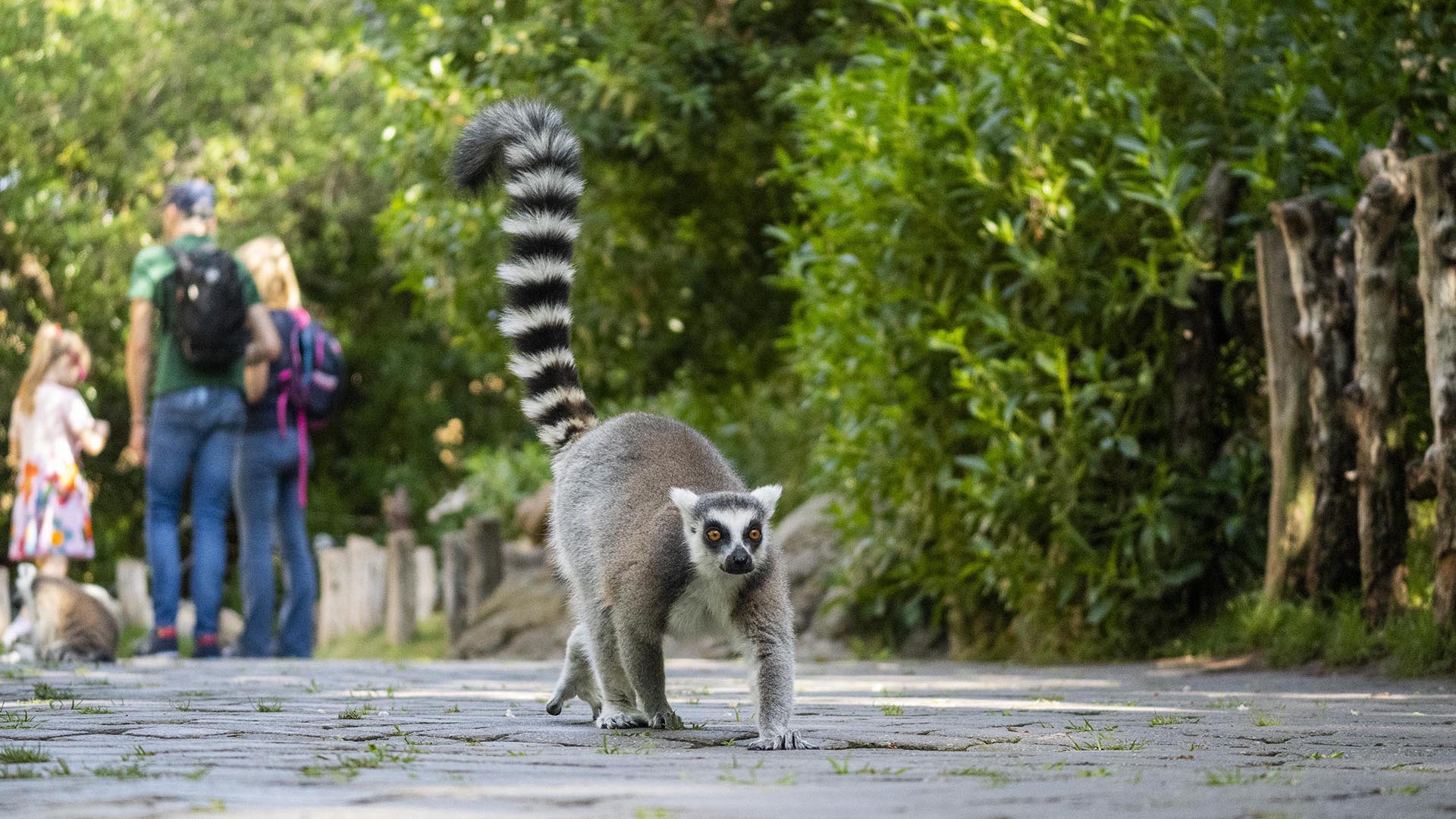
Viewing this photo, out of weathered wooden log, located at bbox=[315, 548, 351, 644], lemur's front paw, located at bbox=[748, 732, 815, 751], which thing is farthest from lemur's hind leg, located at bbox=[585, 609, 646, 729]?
weathered wooden log, located at bbox=[315, 548, 351, 644]

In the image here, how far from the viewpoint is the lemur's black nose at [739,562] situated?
16.3ft

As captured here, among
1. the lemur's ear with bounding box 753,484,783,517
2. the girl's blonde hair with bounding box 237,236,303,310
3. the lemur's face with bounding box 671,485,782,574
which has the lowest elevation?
the lemur's face with bounding box 671,485,782,574

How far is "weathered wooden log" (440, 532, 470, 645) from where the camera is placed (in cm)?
1512

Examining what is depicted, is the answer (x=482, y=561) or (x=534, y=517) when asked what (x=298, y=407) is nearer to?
(x=482, y=561)

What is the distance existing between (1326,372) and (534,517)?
38.9 ft

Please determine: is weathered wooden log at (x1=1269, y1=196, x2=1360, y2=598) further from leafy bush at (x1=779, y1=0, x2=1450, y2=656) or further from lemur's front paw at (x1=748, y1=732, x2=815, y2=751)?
lemur's front paw at (x1=748, y1=732, x2=815, y2=751)

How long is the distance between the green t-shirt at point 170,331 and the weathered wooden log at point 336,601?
812 cm

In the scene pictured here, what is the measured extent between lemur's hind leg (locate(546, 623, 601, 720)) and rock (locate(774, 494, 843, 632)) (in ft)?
19.0

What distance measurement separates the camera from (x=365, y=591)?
17.7m

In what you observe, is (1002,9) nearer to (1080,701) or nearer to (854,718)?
(1080,701)

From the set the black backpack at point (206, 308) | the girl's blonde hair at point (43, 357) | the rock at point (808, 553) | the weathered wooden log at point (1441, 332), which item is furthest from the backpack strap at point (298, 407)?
the weathered wooden log at point (1441, 332)

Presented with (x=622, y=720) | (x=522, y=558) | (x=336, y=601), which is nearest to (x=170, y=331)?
(x=622, y=720)

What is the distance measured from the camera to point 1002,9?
911 cm

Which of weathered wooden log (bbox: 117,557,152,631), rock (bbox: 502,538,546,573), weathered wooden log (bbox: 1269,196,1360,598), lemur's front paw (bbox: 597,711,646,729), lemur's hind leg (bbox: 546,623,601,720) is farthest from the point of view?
weathered wooden log (bbox: 117,557,152,631)
